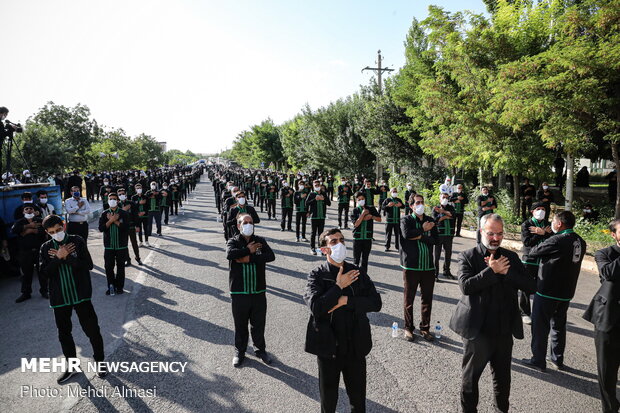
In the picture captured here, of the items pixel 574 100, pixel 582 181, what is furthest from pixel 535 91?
pixel 582 181

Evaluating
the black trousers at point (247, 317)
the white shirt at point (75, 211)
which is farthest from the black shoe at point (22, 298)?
the black trousers at point (247, 317)

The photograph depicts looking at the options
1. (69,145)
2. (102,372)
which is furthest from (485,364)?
(69,145)

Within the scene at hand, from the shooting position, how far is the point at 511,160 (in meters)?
11.2

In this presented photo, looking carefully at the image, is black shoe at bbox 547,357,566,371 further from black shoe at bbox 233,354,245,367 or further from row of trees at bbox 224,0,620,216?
row of trees at bbox 224,0,620,216

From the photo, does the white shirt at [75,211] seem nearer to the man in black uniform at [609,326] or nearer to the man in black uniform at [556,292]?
the man in black uniform at [556,292]

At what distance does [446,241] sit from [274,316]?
442 centimetres

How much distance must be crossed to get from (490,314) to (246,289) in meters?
2.86

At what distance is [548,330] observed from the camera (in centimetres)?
465

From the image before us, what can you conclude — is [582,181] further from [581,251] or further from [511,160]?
[581,251]

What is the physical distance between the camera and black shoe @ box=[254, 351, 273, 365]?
15.7 ft

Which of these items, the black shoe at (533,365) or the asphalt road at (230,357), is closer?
the asphalt road at (230,357)

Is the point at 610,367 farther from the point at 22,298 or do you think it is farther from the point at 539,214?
the point at 22,298

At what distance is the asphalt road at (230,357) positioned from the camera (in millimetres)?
4023

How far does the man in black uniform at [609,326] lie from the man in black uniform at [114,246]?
770 cm
